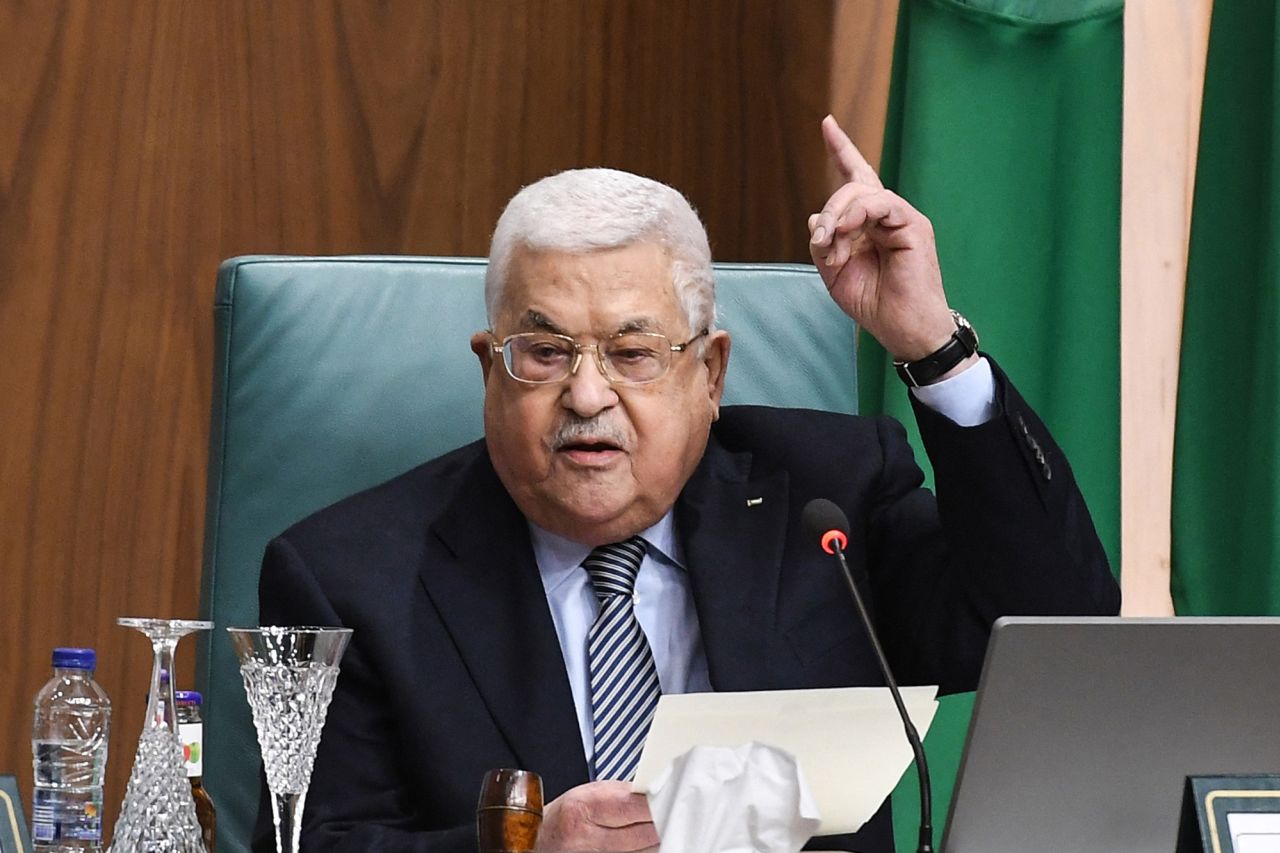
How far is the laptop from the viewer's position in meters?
0.98

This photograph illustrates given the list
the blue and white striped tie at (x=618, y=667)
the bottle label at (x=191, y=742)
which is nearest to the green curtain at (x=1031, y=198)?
the blue and white striped tie at (x=618, y=667)

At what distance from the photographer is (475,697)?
5.75 feet

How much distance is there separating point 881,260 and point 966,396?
0.18 meters

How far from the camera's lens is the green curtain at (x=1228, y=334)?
197 centimetres

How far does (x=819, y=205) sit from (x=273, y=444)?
135 cm

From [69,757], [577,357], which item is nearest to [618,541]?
[577,357]

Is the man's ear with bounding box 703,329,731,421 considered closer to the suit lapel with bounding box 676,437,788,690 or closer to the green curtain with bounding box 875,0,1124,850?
the suit lapel with bounding box 676,437,788,690

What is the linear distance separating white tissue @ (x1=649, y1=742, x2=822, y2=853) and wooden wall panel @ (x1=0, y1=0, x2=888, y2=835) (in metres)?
1.79

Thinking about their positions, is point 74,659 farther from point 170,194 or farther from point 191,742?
point 170,194

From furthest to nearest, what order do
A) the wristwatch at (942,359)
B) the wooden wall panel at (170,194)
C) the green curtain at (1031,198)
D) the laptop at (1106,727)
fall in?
the wooden wall panel at (170,194), the green curtain at (1031,198), the wristwatch at (942,359), the laptop at (1106,727)

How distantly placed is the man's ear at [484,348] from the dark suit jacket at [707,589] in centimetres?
10

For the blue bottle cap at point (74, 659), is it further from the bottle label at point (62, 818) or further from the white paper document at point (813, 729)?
the white paper document at point (813, 729)

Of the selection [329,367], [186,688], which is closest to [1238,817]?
[329,367]

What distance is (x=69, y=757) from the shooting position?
1464 millimetres
